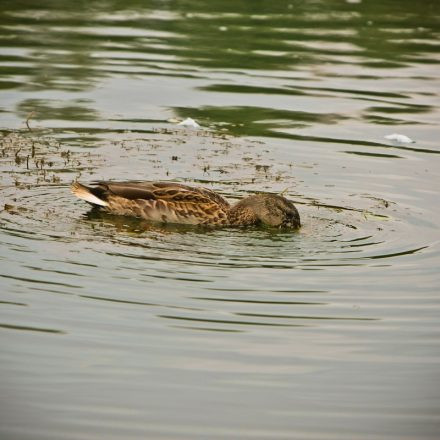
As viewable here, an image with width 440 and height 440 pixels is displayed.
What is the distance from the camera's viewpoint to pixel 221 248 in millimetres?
10836

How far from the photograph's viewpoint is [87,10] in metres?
23.6

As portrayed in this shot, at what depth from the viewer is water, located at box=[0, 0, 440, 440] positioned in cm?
755

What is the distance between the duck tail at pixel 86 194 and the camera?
11.7 metres

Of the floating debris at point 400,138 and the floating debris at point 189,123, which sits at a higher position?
the floating debris at point 189,123

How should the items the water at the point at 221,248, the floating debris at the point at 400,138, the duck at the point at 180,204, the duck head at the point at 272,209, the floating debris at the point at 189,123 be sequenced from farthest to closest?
the floating debris at the point at 189,123, the floating debris at the point at 400,138, the duck at the point at 180,204, the duck head at the point at 272,209, the water at the point at 221,248

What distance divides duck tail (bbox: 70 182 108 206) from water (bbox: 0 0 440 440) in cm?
23

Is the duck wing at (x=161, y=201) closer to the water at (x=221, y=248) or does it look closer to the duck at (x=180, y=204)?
the duck at (x=180, y=204)

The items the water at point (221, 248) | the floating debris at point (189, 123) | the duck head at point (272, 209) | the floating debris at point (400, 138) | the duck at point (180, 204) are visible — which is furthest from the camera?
the floating debris at point (189, 123)

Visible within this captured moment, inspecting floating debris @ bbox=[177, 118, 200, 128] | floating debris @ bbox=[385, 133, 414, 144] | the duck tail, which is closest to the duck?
the duck tail

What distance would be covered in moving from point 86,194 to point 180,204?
0.89m

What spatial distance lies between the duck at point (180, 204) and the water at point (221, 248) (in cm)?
17

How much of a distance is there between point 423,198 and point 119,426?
6173 mm

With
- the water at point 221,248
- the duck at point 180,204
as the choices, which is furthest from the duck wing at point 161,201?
the water at point 221,248

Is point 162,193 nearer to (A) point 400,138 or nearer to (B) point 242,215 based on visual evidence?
(B) point 242,215
